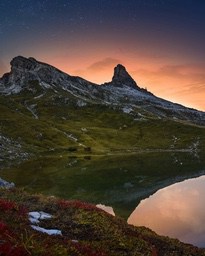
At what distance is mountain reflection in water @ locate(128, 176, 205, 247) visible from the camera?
118 ft

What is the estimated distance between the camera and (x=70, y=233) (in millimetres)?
22266

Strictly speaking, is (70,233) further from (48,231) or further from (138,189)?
(138,189)

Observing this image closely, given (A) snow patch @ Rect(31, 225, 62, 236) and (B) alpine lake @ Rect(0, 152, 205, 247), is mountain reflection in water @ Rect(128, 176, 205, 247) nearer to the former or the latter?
(B) alpine lake @ Rect(0, 152, 205, 247)

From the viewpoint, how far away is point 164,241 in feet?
84.5

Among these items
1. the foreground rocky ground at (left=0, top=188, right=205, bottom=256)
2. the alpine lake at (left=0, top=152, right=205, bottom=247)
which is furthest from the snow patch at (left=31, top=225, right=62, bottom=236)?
the alpine lake at (left=0, top=152, right=205, bottom=247)

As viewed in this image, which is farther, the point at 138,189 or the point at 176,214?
the point at 138,189

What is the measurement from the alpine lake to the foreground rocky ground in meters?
10.3

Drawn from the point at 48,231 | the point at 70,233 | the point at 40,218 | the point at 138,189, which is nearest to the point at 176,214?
the point at 138,189

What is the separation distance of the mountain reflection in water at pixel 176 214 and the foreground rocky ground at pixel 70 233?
30.5ft

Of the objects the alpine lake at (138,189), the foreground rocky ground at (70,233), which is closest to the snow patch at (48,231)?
the foreground rocky ground at (70,233)

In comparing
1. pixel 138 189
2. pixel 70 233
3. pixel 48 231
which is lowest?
pixel 138 189

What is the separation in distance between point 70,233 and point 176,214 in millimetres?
25874

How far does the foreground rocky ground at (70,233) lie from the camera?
1644 cm

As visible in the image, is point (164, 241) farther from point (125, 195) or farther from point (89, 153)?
point (89, 153)
